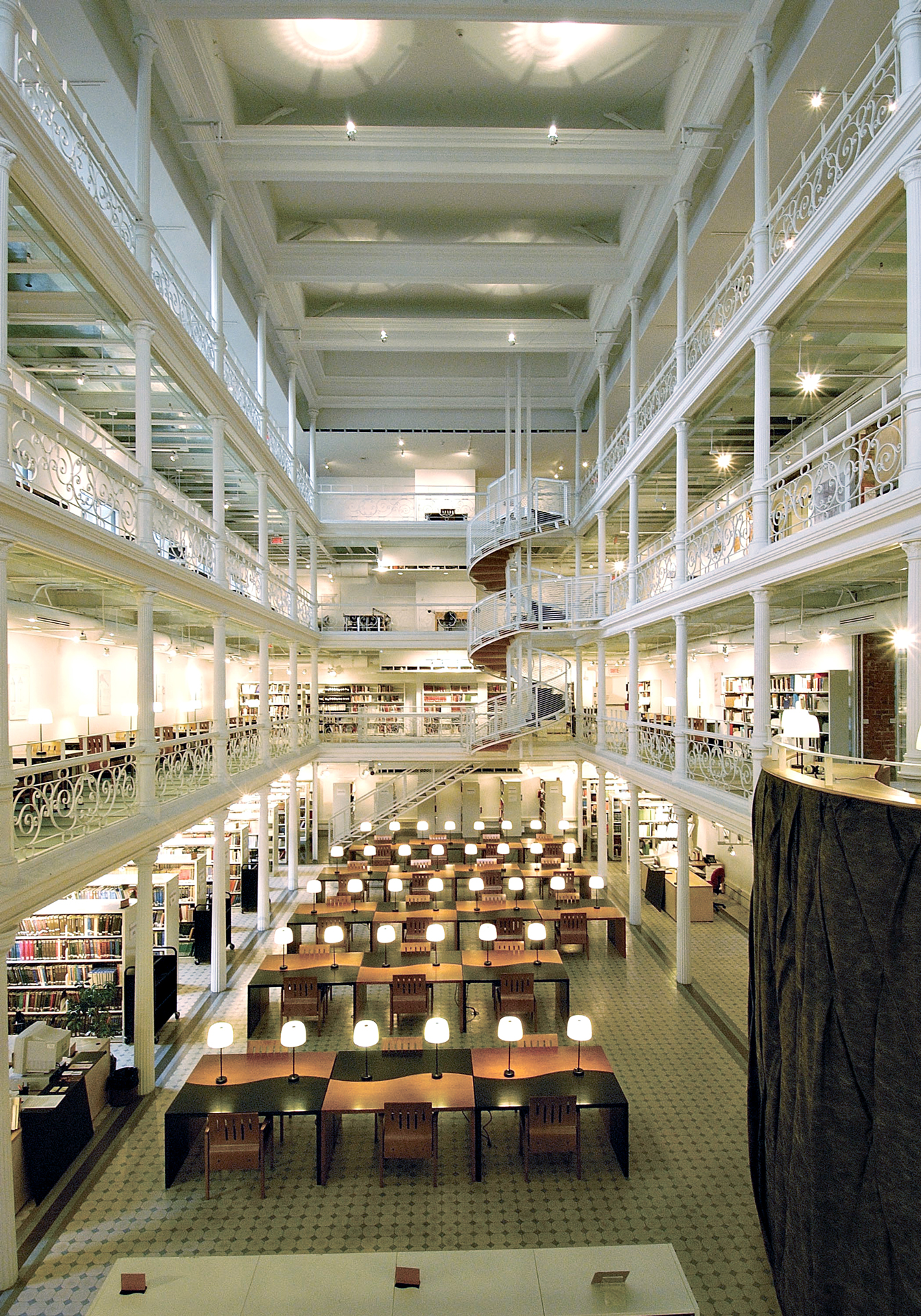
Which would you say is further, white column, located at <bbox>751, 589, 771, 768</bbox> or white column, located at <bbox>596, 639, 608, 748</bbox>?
white column, located at <bbox>596, 639, 608, 748</bbox>

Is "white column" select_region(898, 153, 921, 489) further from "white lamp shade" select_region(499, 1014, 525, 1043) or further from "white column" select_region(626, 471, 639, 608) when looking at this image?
"white column" select_region(626, 471, 639, 608)

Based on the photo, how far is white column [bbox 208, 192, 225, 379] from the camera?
32.3 feet

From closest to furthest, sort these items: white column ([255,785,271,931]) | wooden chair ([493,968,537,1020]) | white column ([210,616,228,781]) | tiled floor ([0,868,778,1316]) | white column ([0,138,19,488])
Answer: white column ([0,138,19,488]) → tiled floor ([0,868,778,1316]) → wooden chair ([493,968,537,1020]) → white column ([210,616,228,781]) → white column ([255,785,271,931])

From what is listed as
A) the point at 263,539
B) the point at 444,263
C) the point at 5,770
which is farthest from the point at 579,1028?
the point at 444,263

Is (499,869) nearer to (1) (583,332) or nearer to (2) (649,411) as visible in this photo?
(2) (649,411)

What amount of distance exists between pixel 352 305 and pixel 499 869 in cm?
1234

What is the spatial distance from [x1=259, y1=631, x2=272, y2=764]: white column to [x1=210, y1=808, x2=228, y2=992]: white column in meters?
2.47

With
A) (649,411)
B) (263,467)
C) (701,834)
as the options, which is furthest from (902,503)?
(701,834)

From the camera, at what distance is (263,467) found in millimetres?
12523

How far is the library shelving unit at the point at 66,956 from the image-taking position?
888cm

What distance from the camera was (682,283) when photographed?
32.2ft

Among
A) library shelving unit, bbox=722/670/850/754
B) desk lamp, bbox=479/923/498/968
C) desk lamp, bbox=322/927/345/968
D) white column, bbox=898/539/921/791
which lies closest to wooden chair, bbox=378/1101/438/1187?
desk lamp, bbox=479/923/498/968

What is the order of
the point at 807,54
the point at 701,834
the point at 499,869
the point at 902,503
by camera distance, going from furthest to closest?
the point at 701,834
the point at 499,869
the point at 807,54
the point at 902,503

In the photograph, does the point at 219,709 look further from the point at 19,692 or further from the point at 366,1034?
the point at 366,1034
